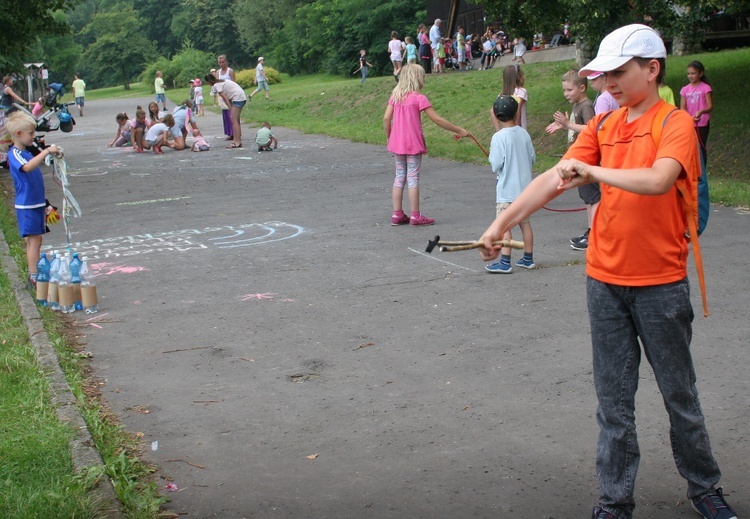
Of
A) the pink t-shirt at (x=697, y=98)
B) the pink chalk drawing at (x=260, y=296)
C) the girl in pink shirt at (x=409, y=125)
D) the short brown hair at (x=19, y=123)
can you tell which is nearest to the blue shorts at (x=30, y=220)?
the short brown hair at (x=19, y=123)

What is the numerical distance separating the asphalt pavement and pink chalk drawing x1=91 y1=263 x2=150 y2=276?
40 mm

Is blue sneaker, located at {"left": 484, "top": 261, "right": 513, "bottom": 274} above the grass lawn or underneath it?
underneath

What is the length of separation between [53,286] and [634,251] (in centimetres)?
565

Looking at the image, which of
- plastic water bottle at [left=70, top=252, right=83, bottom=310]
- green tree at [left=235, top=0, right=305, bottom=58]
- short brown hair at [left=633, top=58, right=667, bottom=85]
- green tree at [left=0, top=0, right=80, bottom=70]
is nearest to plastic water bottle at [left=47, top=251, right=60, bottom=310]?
plastic water bottle at [left=70, top=252, right=83, bottom=310]

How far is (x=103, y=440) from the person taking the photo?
4.91 meters

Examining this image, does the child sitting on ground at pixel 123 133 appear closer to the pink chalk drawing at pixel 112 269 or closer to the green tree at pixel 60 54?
the pink chalk drawing at pixel 112 269

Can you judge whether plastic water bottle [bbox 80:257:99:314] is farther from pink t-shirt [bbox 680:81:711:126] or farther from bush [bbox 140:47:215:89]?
bush [bbox 140:47:215:89]

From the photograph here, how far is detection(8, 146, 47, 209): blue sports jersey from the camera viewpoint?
26.5ft

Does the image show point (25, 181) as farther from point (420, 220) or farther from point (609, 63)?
point (609, 63)

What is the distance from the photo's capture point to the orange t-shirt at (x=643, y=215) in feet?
11.4

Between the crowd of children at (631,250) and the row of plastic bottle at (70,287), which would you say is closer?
the crowd of children at (631,250)

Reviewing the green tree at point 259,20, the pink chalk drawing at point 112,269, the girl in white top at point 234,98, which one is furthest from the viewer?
the green tree at point 259,20

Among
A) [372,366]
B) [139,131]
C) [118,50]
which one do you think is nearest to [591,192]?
[372,366]

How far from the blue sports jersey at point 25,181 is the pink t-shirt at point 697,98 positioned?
968 centimetres
